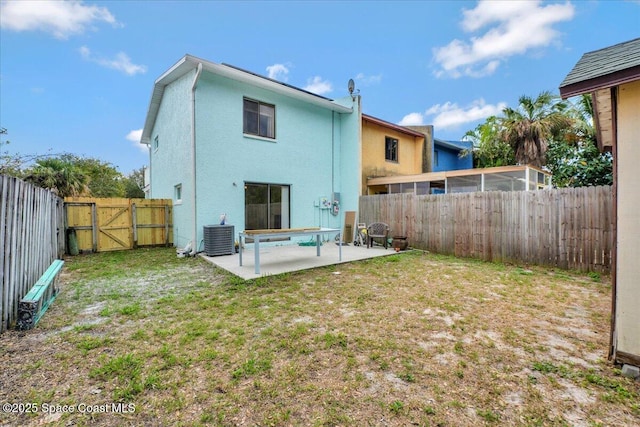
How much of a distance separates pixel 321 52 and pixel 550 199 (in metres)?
12.5

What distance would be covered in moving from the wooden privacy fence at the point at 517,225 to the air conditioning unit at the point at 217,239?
5855 mm

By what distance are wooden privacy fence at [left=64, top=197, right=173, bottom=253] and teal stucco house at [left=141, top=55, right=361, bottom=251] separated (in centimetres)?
65

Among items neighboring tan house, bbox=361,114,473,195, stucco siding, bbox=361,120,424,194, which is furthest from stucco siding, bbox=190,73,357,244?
neighboring tan house, bbox=361,114,473,195

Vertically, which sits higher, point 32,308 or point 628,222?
point 628,222

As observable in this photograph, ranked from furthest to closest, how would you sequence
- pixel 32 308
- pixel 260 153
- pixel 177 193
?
pixel 177 193
pixel 260 153
pixel 32 308

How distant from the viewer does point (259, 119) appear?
1017 cm

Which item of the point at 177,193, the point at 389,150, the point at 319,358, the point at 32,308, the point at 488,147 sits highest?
the point at 488,147

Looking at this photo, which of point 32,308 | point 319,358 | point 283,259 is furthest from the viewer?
point 283,259

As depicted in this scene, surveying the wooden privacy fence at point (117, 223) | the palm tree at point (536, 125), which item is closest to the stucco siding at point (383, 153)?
the palm tree at point (536, 125)

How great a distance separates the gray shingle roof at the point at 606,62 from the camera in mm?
2569

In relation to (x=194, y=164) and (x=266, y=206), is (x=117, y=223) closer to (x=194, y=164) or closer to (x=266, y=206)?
(x=194, y=164)

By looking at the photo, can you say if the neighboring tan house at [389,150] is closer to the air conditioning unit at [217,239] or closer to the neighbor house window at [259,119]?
the neighbor house window at [259,119]

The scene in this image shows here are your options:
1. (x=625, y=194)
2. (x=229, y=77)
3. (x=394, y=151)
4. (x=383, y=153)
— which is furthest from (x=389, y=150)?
(x=625, y=194)

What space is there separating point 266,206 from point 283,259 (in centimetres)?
298
